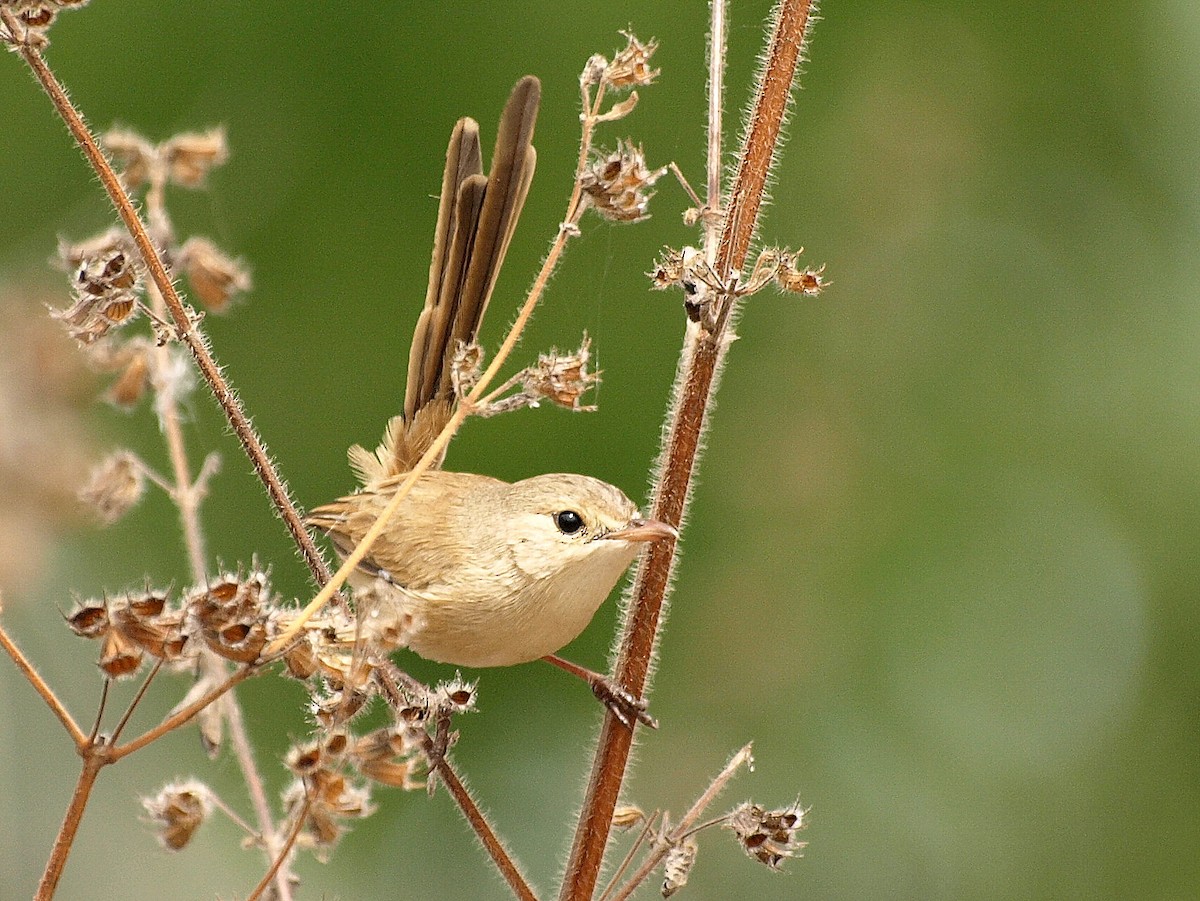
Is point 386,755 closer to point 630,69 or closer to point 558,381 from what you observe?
point 558,381

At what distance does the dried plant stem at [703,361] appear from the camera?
1776 mm

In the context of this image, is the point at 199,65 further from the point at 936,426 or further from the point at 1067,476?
the point at 1067,476

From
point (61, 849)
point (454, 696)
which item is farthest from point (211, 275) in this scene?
point (61, 849)

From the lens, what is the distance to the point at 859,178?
18.0ft

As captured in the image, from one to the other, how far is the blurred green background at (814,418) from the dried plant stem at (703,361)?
8.82 ft

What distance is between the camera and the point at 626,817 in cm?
190

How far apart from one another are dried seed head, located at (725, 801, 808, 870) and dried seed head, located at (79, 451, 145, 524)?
3.75ft

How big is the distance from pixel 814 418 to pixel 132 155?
328 centimetres

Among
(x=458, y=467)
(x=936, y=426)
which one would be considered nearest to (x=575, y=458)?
(x=458, y=467)

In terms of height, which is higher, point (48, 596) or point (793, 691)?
point (48, 596)

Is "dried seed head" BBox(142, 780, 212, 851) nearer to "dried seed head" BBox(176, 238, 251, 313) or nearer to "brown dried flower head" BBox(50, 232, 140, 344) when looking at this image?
"brown dried flower head" BBox(50, 232, 140, 344)

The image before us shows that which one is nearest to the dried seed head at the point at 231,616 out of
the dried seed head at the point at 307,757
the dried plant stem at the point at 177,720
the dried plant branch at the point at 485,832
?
the dried plant stem at the point at 177,720

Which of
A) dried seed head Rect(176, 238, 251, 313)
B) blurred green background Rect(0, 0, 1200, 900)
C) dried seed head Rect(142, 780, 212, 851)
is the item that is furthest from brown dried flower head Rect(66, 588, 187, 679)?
blurred green background Rect(0, 0, 1200, 900)

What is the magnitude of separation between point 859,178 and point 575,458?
6.02 ft
